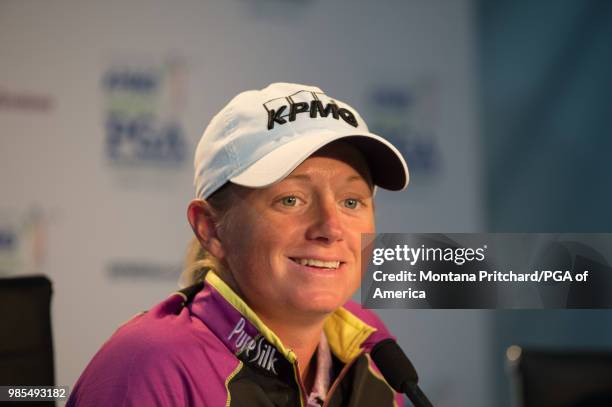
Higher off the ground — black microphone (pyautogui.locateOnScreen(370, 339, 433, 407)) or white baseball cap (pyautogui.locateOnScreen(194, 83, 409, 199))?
white baseball cap (pyautogui.locateOnScreen(194, 83, 409, 199))

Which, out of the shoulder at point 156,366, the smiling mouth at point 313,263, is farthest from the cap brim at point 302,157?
the shoulder at point 156,366

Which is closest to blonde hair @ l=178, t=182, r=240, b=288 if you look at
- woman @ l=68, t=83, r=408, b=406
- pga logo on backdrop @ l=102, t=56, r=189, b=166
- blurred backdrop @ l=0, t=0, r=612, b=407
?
woman @ l=68, t=83, r=408, b=406

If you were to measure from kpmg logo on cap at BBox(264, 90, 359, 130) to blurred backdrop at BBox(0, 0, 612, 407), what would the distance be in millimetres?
1633

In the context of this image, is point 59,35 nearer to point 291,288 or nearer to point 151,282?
point 151,282

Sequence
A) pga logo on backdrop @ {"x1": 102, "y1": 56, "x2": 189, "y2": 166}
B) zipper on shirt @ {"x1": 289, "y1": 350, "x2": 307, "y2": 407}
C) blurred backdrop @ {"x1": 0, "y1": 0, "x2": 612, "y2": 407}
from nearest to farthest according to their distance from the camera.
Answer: zipper on shirt @ {"x1": 289, "y1": 350, "x2": 307, "y2": 407}
blurred backdrop @ {"x1": 0, "y1": 0, "x2": 612, "y2": 407}
pga logo on backdrop @ {"x1": 102, "y1": 56, "x2": 189, "y2": 166}

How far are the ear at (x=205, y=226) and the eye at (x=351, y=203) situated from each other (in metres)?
0.18

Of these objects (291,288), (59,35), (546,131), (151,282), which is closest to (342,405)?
(291,288)

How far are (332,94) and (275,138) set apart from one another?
6.75ft

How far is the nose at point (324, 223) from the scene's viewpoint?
1.02m

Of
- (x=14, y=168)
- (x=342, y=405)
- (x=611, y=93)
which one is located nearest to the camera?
(x=342, y=405)

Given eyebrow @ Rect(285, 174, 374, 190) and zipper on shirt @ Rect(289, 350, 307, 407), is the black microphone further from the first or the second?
eyebrow @ Rect(285, 174, 374, 190)

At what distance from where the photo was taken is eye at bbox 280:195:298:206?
1.03m

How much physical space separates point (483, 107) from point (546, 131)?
270 millimetres

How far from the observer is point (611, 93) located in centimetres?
305
